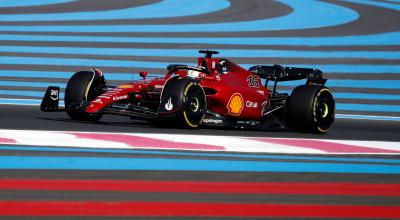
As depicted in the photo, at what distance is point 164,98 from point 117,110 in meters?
0.51

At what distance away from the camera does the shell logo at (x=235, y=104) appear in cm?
1006

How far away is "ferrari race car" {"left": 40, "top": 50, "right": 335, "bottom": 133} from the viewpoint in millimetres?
9555

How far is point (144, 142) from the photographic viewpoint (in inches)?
311

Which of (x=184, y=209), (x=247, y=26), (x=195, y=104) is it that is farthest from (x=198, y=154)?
(x=247, y=26)

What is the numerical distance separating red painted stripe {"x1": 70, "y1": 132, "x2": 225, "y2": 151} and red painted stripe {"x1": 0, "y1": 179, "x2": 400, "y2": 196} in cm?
190

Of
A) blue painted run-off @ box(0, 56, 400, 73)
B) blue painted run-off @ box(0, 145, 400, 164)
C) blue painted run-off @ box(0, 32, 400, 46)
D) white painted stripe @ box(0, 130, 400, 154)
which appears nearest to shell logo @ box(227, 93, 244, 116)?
white painted stripe @ box(0, 130, 400, 154)

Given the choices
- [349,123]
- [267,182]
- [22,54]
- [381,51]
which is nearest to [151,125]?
[349,123]

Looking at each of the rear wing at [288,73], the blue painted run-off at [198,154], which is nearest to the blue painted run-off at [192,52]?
the rear wing at [288,73]

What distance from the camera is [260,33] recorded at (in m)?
18.7

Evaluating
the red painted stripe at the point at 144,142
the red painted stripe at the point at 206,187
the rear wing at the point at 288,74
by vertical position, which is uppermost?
the rear wing at the point at 288,74

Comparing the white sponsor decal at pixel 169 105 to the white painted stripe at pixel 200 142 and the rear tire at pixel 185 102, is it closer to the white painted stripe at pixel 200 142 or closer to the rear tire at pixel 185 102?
the rear tire at pixel 185 102

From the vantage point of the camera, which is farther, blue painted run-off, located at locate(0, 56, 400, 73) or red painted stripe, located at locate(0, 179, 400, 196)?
blue painted run-off, located at locate(0, 56, 400, 73)

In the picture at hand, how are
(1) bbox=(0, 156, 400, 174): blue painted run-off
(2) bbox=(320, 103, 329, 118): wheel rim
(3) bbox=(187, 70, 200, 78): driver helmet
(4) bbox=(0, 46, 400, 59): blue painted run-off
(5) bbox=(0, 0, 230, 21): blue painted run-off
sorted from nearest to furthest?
1. (1) bbox=(0, 156, 400, 174): blue painted run-off
2. (3) bbox=(187, 70, 200, 78): driver helmet
3. (2) bbox=(320, 103, 329, 118): wheel rim
4. (4) bbox=(0, 46, 400, 59): blue painted run-off
5. (5) bbox=(0, 0, 230, 21): blue painted run-off

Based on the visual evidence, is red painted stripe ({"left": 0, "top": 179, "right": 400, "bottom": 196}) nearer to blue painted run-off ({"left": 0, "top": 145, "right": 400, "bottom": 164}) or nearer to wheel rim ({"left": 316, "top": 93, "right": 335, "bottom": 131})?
blue painted run-off ({"left": 0, "top": 145, "right": 400, "bottom": 164})
